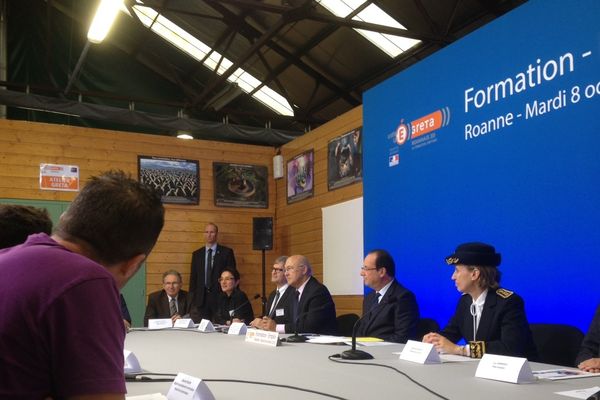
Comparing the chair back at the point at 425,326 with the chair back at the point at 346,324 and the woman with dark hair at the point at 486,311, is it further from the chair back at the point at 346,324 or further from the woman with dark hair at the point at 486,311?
the chair back at the point at 346,324

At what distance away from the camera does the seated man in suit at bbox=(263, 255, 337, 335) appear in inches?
167

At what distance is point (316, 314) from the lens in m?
4.25


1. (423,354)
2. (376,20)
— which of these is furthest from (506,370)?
(376,20)

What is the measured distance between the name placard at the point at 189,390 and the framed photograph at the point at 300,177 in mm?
5997

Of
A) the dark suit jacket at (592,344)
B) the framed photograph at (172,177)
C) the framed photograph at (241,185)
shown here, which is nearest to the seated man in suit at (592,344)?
the dark suit jacket at (592,344)

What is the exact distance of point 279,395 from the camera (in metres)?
1.51

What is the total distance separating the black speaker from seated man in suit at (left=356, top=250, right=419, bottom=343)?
11.8 feet

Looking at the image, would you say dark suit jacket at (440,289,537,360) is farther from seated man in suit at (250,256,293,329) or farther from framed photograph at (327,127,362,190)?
framed photograph at (327,127,362,190)

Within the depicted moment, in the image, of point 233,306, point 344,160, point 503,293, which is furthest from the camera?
point 344,160

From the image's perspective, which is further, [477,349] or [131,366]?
[477,349]

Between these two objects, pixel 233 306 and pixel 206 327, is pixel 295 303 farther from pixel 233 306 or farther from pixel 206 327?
pixel 233 306

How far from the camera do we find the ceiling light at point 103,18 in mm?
5832

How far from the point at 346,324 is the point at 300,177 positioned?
3.38 meters

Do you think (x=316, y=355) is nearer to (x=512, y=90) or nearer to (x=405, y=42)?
(x=512, y=90)
